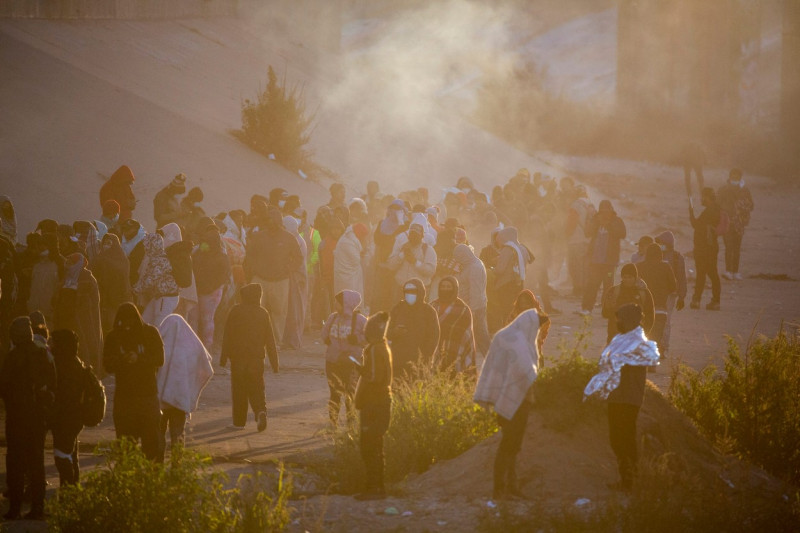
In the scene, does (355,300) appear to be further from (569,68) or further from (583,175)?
(569,68)

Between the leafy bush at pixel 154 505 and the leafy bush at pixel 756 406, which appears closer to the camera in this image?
the leafy bush at pixel 154 505

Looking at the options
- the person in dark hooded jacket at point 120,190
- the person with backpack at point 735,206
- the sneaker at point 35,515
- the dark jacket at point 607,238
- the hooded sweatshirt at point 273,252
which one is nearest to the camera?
the sneaker at point 35,515

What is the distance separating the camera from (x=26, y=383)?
26.5ft

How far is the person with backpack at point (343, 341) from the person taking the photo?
10.5 m

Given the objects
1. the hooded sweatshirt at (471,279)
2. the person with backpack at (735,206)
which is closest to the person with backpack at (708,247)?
the person with backpack at (735,206)

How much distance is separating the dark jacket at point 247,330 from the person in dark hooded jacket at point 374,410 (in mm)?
2367

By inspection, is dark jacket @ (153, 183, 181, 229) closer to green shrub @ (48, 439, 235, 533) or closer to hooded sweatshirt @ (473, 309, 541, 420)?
hooded sweatshirt @ (473, 309, 541, 420)

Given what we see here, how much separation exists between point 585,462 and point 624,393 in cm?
82

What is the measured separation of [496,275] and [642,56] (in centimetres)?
3160

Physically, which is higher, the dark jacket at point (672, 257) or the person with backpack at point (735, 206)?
the person with backpack at point (735, 206)

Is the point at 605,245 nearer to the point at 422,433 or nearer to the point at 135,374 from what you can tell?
the point at 422,433

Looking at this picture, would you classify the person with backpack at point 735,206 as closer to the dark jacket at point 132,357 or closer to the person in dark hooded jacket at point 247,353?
the person in dark hooded jacket at point 247,353

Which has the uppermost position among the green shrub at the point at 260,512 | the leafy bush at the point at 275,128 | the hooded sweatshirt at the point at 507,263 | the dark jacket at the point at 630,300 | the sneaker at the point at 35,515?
the leafy bush at the point at 275,128

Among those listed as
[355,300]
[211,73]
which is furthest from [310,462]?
[211,73]
